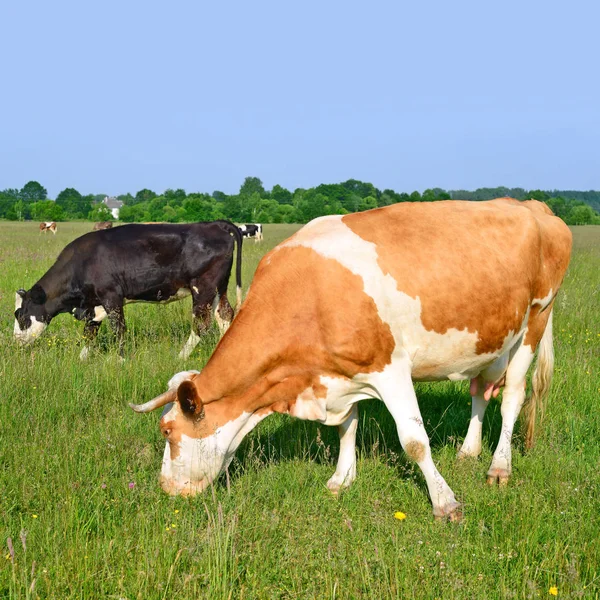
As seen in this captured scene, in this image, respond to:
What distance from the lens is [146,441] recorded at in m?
5.27

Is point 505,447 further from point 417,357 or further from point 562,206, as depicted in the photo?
point 562,206

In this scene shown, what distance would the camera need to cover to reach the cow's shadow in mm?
5289

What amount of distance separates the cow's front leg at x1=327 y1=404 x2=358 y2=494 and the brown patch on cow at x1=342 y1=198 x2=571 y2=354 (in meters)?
1.04

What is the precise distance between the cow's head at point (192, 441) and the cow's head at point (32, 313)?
5.20 meters

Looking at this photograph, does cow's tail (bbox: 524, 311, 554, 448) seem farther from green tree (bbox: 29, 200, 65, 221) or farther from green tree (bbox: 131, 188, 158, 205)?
green tree (bbox: 131, 188, 158, 205)

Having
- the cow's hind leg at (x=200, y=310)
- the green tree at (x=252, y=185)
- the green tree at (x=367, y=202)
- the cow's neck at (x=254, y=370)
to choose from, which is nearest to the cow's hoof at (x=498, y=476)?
the cow's neck at (x=254, y=370)

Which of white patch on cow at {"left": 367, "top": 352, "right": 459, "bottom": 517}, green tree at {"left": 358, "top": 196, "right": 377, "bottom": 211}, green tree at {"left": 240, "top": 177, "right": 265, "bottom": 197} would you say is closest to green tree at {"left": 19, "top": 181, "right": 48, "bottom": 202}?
green tree at {"left": 240, "top": 177, "right": 265, "bottom": 197}

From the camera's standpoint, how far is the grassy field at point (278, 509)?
3.37 meters

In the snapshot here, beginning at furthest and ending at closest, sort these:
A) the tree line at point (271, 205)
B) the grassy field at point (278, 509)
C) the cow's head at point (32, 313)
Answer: the tree line at point (271, 205) → the cow's head at point (32, 313) → the grassy field at point (278, 509)

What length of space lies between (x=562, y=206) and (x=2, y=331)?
96039mm

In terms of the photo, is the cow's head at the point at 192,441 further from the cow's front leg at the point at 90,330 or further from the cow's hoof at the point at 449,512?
the cow's front leg at the point at 90,330

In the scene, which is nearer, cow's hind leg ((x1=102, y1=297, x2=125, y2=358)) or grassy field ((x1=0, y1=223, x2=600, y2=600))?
grassy field ((x1=0, y1=223, x2=600, y2=600))

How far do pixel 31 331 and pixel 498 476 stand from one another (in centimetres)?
649

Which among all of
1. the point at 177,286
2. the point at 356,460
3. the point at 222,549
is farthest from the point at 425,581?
the point at 177,286
